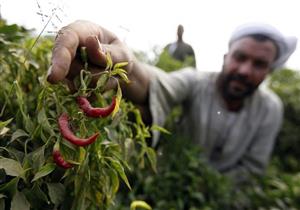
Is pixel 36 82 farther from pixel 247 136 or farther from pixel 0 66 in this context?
pixel 247 136

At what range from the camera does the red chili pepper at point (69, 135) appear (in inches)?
14.6

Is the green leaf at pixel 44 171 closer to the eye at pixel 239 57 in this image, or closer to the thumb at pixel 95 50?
the thumb at pixel 95 50

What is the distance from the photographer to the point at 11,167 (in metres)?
0.38

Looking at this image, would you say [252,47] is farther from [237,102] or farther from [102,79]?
[102,79]

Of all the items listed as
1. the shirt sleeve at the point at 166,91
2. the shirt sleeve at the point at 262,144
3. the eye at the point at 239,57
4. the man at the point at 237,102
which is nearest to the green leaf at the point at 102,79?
the shirt sleeve at the point at 166,91

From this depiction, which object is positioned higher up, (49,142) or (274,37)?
(49,142)

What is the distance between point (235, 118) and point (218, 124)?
0.09 meters

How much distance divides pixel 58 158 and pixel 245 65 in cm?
131

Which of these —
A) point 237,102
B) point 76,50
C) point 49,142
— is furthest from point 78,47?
point 237,102

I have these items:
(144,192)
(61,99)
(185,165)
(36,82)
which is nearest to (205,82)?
(185,165)

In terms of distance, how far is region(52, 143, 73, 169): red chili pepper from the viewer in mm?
384

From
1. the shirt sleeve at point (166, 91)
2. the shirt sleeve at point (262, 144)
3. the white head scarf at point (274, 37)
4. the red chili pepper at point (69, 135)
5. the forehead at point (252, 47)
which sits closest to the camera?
the red chili pepper at point (69, 135)

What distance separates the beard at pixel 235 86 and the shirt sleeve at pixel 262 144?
0.71 ft

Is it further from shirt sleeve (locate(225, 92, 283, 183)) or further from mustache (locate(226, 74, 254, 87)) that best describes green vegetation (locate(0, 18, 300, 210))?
shirt sleeve (locate(225, 92, 283, 183))
